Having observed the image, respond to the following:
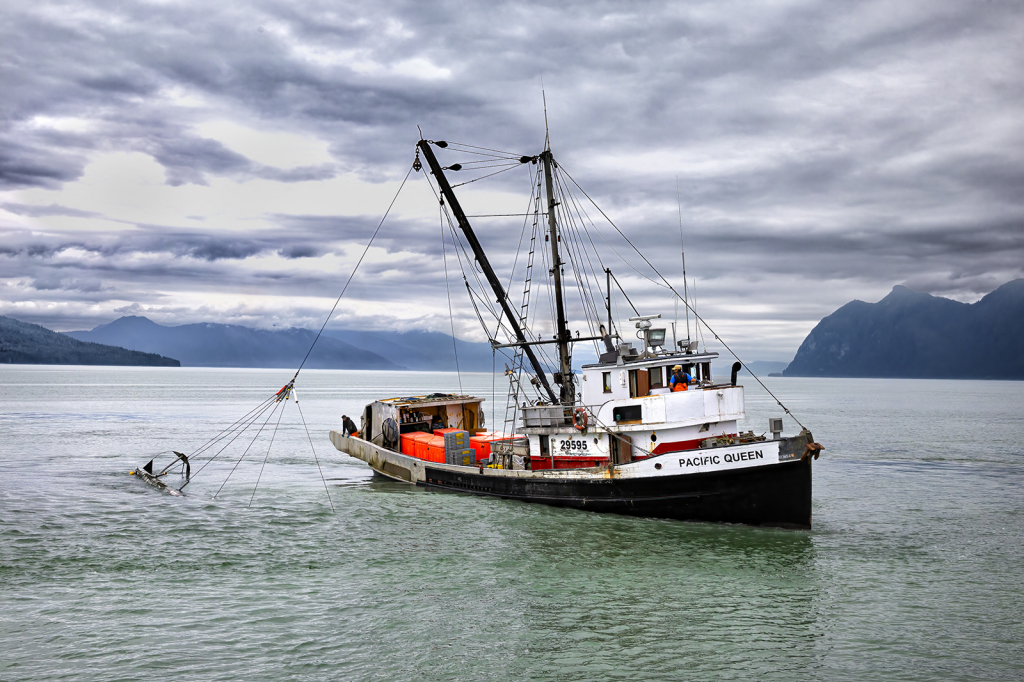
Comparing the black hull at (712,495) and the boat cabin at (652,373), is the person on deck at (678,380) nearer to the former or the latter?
the boat cabin at (652,373)

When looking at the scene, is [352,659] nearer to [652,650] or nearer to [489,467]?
[652,650]

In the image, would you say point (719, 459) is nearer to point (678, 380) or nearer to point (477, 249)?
point (678, 380)

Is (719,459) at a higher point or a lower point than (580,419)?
lower

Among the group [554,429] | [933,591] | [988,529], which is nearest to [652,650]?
[933,591]

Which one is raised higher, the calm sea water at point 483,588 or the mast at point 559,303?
the mast at point 559,303

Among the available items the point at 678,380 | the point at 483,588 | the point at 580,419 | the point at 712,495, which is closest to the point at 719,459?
the point at 712,495

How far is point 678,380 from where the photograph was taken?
26938 millimetres

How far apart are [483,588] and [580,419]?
36.1 ft

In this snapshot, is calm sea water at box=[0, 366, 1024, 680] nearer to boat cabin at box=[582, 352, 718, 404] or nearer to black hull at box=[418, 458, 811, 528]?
black hull at box=[418, 458, 811, 528]

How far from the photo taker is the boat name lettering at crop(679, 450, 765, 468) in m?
24.1

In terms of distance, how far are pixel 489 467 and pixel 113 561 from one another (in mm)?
15131

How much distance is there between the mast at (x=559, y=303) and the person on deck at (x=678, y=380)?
5528 millimetres

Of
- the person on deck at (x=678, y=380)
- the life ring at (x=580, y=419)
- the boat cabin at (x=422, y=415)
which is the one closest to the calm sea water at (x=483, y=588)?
the life ring at (x=580, y=419)

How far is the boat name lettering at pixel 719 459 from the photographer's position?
24109 millimetres
